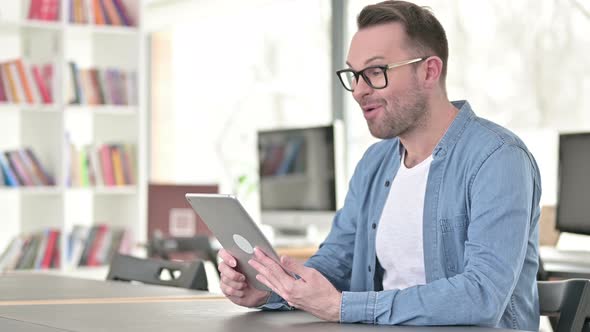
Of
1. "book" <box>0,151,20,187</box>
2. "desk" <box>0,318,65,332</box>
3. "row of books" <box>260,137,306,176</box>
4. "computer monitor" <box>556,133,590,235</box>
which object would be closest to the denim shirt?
"desk" <box>0,318,65,332</box>

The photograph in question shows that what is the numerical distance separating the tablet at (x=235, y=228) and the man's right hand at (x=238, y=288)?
0.04ft

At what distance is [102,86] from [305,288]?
13.2 ft

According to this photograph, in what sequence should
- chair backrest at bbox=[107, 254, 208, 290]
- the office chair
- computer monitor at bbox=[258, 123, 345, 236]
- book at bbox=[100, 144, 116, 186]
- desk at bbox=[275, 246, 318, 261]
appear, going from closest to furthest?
chair backrest at bbox=[107, 254, 208, 290], desk at bbox=[275, 246, 318, 261], the office chair, computer monitor at bbox=[258, 123, 345, 236], book at bbox=[100, 144, 116, 186]

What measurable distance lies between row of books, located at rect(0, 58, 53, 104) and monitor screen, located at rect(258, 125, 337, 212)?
117cm

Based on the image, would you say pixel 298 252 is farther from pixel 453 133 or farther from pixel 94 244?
pixel 453 133

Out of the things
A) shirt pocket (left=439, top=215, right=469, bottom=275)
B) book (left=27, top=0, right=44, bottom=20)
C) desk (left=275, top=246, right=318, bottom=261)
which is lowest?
desk (left=275, top=246, right=318, bottom=261)

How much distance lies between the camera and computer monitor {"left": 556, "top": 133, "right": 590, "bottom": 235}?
3801mm

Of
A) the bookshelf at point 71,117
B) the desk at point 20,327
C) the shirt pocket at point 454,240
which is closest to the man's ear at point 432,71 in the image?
the shirt pocket at point 454,240

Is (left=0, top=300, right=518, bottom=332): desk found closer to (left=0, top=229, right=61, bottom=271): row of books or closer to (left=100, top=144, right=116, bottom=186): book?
(left=0, top=229, right=61, bottom=271): row of books

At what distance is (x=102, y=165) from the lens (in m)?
5.68

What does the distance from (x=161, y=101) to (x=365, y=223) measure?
17.7 feet

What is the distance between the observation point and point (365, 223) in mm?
2344

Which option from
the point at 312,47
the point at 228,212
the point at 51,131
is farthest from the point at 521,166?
the point at 312,47

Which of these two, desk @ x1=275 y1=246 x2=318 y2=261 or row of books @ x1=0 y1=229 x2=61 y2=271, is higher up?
desk @ x1=275 y1=246 x2=318 y2=261
